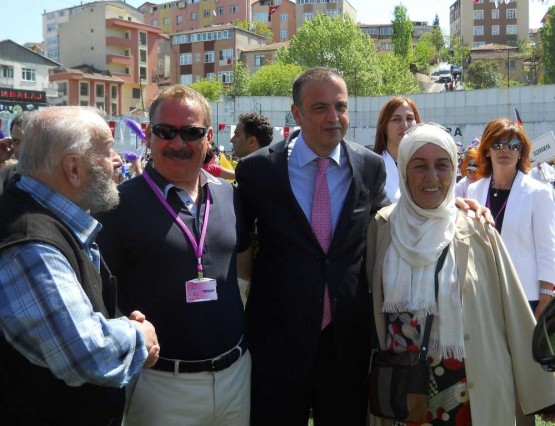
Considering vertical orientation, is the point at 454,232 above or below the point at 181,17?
below

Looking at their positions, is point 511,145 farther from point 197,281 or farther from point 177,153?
point 197,281

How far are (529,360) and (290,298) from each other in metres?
1.20

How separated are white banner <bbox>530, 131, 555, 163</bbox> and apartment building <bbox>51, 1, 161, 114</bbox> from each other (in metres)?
78.9

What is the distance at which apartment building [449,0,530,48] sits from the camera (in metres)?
117

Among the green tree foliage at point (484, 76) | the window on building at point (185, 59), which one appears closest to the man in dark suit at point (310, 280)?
the green tree foliage at point (484, 76)

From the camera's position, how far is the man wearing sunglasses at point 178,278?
2881mm

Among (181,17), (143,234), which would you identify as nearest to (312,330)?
(143,234)

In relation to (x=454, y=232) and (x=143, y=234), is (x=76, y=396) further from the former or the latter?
(x=454, y=232)

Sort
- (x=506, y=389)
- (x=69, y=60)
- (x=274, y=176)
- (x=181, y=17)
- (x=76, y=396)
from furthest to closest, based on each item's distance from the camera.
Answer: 1. (x=181, y=17)
2. (x=69, y=60)
3. (x=274, y=176)
4. (x=506, y=389)
5. (x=76, y=396)

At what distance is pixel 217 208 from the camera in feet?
10.4

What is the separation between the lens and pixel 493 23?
389 feet

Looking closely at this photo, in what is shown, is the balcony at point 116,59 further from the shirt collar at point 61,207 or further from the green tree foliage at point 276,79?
the shirt collar at point 61,207

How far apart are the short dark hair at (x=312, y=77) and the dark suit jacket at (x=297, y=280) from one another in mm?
358

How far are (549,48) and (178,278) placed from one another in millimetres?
85236
